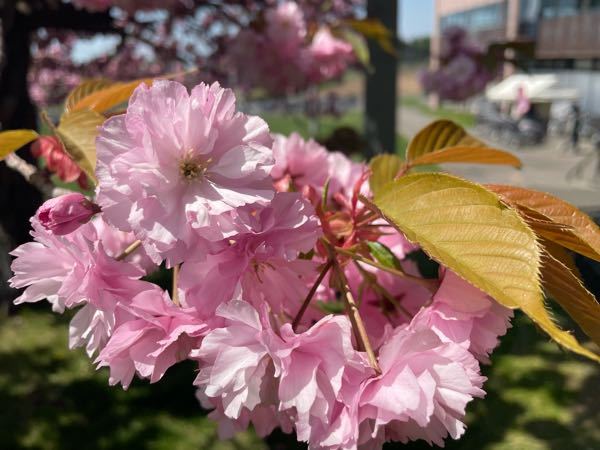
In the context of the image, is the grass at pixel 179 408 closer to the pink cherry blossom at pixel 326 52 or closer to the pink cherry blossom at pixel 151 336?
the pink cherry blossom at pixel 326 52

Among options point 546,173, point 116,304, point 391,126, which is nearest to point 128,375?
point 116,304

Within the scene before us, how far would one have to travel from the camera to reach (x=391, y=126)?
2715 mm

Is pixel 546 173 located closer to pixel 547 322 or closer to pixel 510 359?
pixel 510 359

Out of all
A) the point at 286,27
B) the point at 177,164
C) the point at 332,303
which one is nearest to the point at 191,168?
the point at 177,164

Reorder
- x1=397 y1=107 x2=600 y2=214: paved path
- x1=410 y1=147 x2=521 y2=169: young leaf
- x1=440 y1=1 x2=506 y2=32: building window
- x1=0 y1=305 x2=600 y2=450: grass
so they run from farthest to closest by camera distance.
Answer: x1=440 y1=1 x2=506 y2=32: building window → x1=0 y1=305 x2=600 y2=450: grass → x1=397 y1=107 x2=600 y2=214: paved path → x1=410 y1=147 x2=521 y2=169: young leaf

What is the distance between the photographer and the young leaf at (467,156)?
0.54 m

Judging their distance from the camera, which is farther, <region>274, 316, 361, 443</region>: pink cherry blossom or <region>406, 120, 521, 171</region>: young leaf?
<region>406, 120, 521, 171</region>: young leaf

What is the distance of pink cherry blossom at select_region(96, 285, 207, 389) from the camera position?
45cm

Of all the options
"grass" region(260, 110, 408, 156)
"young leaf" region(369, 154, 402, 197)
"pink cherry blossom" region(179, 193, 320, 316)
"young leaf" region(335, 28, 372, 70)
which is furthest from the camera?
"grass" region(260, 110, 408, 156)

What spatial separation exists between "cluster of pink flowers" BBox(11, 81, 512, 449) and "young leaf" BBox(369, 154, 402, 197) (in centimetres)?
19

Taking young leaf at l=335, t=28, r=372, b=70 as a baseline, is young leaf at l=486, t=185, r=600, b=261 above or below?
below

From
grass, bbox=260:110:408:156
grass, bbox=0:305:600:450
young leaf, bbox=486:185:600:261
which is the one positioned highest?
young leaf, bbox=486:185:600:261

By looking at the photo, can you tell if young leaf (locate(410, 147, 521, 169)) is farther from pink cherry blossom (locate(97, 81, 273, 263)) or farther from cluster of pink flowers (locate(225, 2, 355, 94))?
cluster of pink flowers (locate(225, 2, 355, 94))

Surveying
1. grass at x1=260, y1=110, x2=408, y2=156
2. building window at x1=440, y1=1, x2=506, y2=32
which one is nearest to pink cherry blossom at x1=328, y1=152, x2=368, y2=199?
building window at x1=440, y1=1, x2=506, y2=32
